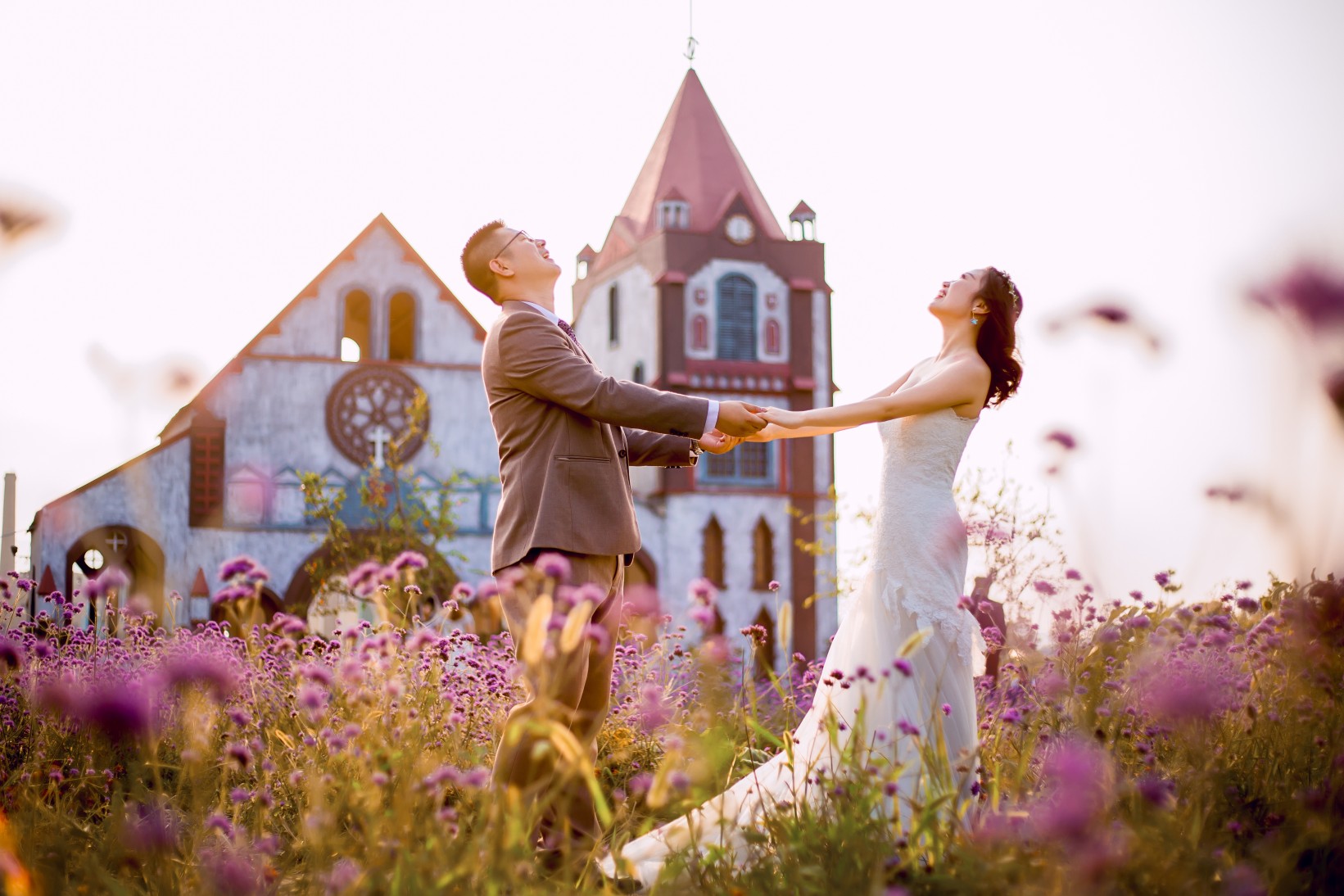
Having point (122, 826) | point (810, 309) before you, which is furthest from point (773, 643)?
point (122, 826)

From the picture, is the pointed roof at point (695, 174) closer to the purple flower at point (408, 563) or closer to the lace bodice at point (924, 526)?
the lace bodice at point (924, 526)

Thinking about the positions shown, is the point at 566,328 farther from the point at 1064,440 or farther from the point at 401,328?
the point at 401,328

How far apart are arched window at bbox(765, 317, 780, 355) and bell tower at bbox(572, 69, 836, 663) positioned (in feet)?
0.09

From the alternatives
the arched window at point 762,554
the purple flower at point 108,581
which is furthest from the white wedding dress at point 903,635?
the arched window at point 762,554

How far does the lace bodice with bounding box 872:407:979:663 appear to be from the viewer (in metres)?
4.57

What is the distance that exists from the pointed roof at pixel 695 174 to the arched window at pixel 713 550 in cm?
720

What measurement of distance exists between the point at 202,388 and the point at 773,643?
1233cm

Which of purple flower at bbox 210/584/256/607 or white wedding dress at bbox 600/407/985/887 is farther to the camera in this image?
white wedding dress at bbox 600/407/985/887

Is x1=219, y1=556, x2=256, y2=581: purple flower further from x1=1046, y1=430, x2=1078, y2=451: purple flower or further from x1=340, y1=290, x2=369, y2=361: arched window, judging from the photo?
x1=340, y1=290, x2=369, y2=361: arched window

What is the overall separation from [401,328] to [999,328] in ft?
75.2

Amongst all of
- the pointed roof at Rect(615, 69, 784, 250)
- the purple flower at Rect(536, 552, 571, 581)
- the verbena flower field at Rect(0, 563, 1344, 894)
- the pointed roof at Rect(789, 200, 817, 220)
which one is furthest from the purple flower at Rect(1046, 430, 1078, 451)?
the pointed roof at Rect(789, 200, 817, 220)

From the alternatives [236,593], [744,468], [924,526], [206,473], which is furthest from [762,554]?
[236,593]

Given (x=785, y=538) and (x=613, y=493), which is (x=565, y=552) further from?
(x=785, y=538)

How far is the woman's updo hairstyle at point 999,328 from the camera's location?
5.13 m
